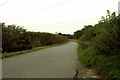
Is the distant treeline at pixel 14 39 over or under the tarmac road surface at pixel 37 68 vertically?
over

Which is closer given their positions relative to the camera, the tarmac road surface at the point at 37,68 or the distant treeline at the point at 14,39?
the tarmac road surface at the point at 37,68

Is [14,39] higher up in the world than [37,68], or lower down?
higher up

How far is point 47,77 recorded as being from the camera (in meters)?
12.3

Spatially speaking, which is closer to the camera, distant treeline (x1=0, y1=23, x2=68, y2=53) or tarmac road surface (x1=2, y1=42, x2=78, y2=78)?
tarmac road surface (x1=2, y1=42, x2=78, y2=78)

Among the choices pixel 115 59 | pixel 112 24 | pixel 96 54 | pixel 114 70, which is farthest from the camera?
pixel 96 54

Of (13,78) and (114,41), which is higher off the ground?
(114,41)

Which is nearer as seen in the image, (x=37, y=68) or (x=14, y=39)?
(x=37, y=68)

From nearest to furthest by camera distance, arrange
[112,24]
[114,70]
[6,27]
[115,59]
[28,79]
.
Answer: [28,79]
[114,70]
[115,59]
[112,24]
[6,27]

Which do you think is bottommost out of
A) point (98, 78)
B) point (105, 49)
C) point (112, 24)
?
point (98, 78)

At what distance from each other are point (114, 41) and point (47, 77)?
A: 3.95m

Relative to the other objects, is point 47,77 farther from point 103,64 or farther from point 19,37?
point 19,37

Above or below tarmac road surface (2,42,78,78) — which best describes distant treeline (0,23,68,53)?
above

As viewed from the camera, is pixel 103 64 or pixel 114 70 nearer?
pixel 114 70

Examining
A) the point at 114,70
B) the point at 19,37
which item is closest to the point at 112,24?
the point at 114,70
